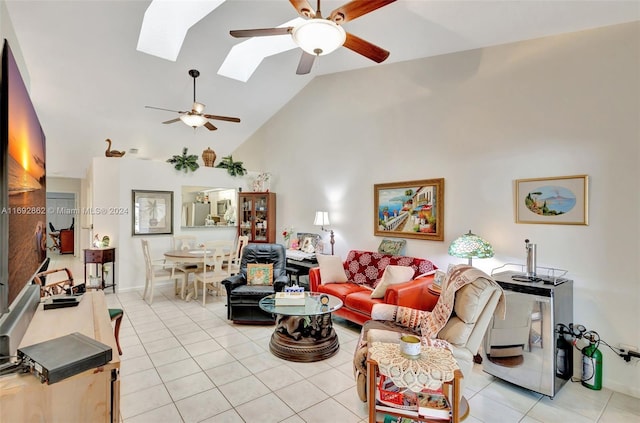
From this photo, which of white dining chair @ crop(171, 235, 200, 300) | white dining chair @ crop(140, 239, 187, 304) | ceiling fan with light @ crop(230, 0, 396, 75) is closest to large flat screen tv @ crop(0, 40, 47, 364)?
ceiling fan with light @ crop(230, 0, 396, 75)

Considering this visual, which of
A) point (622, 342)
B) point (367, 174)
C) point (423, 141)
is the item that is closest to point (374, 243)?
→ point (367, 174)

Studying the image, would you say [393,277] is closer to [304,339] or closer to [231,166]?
[304,339]

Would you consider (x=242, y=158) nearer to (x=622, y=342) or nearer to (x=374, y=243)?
(x=374, y=243)

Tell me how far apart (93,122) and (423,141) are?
5.47m

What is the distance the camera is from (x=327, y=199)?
5.52m

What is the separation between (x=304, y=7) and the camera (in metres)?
2.14

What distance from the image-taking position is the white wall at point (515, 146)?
264 centimetres

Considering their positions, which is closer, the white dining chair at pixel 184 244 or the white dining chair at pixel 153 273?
the white dining chair at pixel 153 273

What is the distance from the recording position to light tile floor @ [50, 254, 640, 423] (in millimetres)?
2264

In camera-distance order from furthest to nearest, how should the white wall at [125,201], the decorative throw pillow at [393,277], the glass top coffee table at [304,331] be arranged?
the white wall at [125,201]
the decorative throw pillow at [393,277]
the glass top coffee table at [304,331]

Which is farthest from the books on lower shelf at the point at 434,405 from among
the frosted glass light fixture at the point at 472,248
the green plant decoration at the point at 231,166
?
the green plant decoration at the point at 231,166

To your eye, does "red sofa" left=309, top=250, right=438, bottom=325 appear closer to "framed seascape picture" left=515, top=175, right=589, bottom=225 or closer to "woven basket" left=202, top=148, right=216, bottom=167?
"framed seascape picture" left=515, top=175, right=589, bottom=225

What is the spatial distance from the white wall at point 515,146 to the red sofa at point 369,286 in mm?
286

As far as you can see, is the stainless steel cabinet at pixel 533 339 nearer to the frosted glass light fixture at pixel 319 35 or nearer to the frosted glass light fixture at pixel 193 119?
the frosted glass light fixture at pixel 319 35
